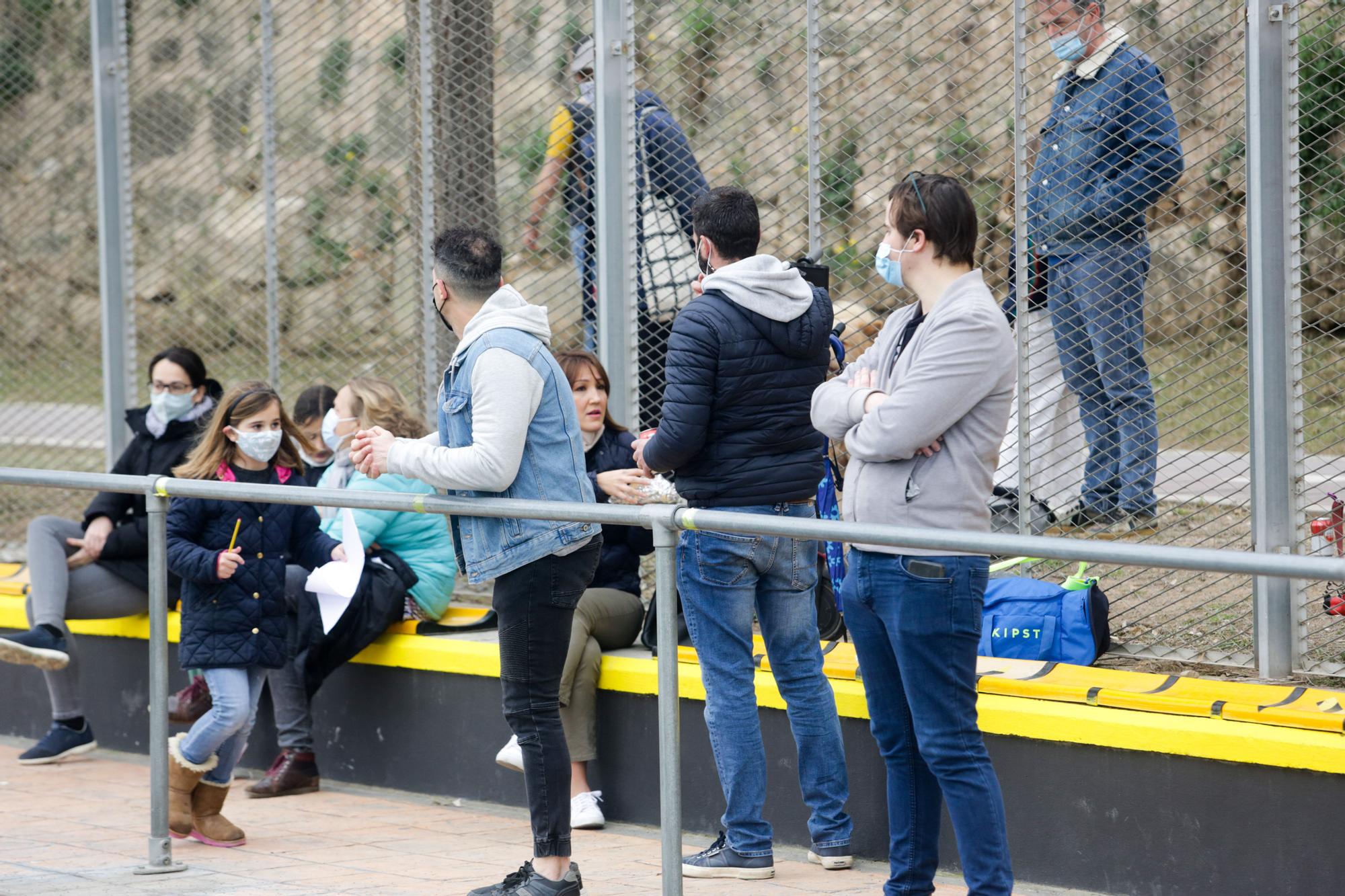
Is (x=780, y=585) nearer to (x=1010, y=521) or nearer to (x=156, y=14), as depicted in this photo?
(x=1010, y=521)

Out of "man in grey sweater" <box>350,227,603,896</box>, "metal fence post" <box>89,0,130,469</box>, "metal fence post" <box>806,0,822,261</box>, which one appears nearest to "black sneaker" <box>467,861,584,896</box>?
"man in grey sweater" <box>350,227,603,896</box>

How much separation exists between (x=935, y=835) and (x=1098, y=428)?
211 cm

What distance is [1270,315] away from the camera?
16.0 feet

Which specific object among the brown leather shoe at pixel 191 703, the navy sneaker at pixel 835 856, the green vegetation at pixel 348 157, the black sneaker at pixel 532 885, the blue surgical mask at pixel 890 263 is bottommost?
the navy sneaker at pixel 835 856

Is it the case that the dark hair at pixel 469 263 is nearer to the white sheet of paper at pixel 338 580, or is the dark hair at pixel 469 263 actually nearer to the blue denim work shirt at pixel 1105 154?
the white sheet of paper at pixel 338 580

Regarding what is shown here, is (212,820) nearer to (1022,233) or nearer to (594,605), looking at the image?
(594,605)

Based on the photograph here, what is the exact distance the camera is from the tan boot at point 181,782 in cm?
523

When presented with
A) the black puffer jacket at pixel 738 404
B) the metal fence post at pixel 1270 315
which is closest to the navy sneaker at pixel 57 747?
the black puffer jacket at pixel 738 404

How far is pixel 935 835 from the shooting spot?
3930 millimetres

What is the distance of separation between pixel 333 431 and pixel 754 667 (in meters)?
2.21

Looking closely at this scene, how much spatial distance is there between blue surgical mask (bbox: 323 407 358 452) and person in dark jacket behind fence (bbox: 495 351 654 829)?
3.24 feet

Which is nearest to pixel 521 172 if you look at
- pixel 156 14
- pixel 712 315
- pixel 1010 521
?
pixel 156 14

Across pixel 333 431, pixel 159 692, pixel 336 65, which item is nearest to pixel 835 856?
pixel 159 692

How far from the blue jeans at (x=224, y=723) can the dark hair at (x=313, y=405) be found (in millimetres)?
1415
